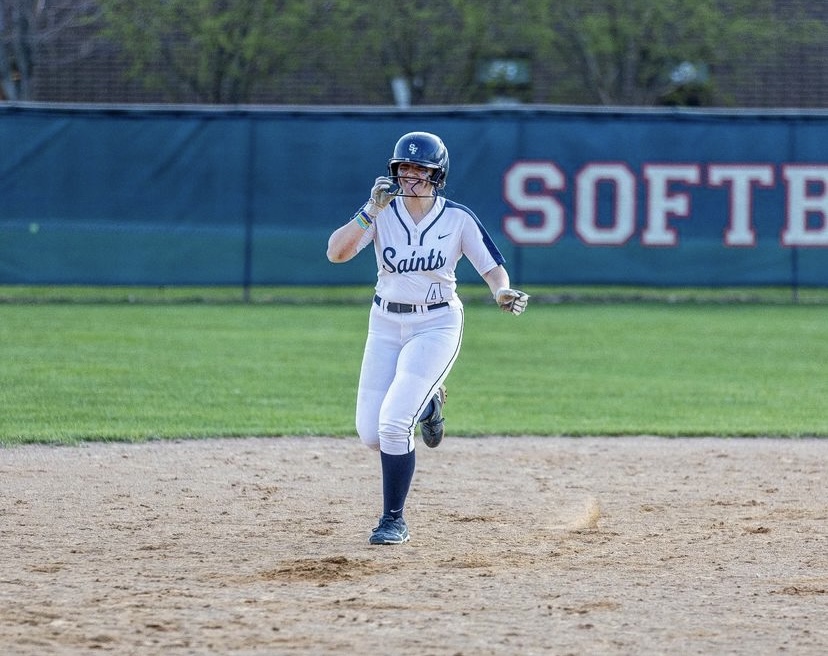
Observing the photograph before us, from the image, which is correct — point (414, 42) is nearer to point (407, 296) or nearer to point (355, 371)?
point (355, 371)

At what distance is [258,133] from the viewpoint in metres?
16.2

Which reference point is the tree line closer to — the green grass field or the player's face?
the green grass field

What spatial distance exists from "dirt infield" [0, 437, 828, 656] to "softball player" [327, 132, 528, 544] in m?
0.46

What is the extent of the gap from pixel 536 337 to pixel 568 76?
11751 millimetres

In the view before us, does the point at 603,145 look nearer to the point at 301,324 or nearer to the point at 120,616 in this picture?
the point at 301,324

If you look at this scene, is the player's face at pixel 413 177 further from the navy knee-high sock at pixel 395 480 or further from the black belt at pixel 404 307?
the navy knee-high sock at pixel 395 480

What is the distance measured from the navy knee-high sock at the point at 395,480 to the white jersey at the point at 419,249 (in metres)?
0.71

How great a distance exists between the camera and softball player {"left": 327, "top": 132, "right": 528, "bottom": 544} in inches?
229

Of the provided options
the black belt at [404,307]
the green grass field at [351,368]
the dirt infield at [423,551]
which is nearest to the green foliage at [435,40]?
the green grass field at [351,368]

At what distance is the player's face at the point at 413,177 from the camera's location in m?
5.91

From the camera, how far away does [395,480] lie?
19.2 feet

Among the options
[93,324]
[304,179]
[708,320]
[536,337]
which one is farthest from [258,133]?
[708,320]

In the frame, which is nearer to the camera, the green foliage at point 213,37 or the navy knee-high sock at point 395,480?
the navy knee-high sock at point 395,480

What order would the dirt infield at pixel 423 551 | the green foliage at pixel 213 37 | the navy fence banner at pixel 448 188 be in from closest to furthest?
1. the dirt infield at pixel 423 551
2. the navy fence banner at pixel 448 188
3. the green foliage at pixel 213 37
